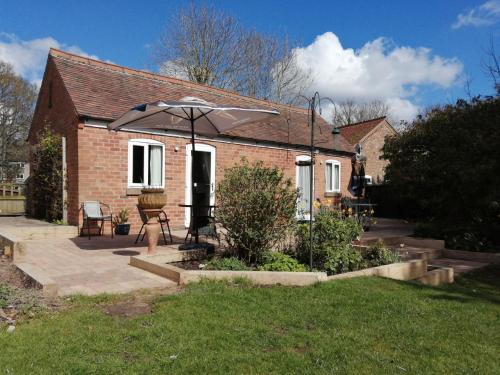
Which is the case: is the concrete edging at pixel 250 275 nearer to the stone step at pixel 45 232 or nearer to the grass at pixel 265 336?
the grass at pixel 265 336

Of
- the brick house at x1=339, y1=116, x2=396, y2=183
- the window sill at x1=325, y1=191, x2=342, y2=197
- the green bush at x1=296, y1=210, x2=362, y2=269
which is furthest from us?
the brick house at x1=339, y1=116, x2=396, y2=183

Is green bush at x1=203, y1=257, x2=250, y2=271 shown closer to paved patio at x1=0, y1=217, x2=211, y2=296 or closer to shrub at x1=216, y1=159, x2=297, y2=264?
shrub at x1=216, y1=159, x2=297, y2=264

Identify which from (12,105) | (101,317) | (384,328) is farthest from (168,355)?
(12,105)

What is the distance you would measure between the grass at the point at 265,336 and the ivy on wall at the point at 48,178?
7.72m

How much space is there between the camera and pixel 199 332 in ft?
11.9

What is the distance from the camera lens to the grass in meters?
3.04

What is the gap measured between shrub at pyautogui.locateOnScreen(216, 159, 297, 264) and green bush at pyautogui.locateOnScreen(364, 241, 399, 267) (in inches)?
67.3

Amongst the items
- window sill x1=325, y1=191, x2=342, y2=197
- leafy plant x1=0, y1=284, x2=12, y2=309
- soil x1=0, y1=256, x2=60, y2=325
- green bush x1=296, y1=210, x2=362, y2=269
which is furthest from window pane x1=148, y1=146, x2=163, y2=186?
window sill x1=325, y1=191, x2=342, y2=197

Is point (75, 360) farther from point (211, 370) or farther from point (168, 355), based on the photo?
point (211, 370)

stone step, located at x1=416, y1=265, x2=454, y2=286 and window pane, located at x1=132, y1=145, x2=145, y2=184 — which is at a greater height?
window pane, located at x1=132, y1=145, x2=145, y2=184

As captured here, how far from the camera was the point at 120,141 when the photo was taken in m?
10.9

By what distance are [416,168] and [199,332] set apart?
10.2 m

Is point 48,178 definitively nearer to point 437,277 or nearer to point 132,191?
point 132,191

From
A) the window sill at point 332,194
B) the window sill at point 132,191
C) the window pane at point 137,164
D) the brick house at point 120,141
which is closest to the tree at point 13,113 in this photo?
the brick house at point 120,141
